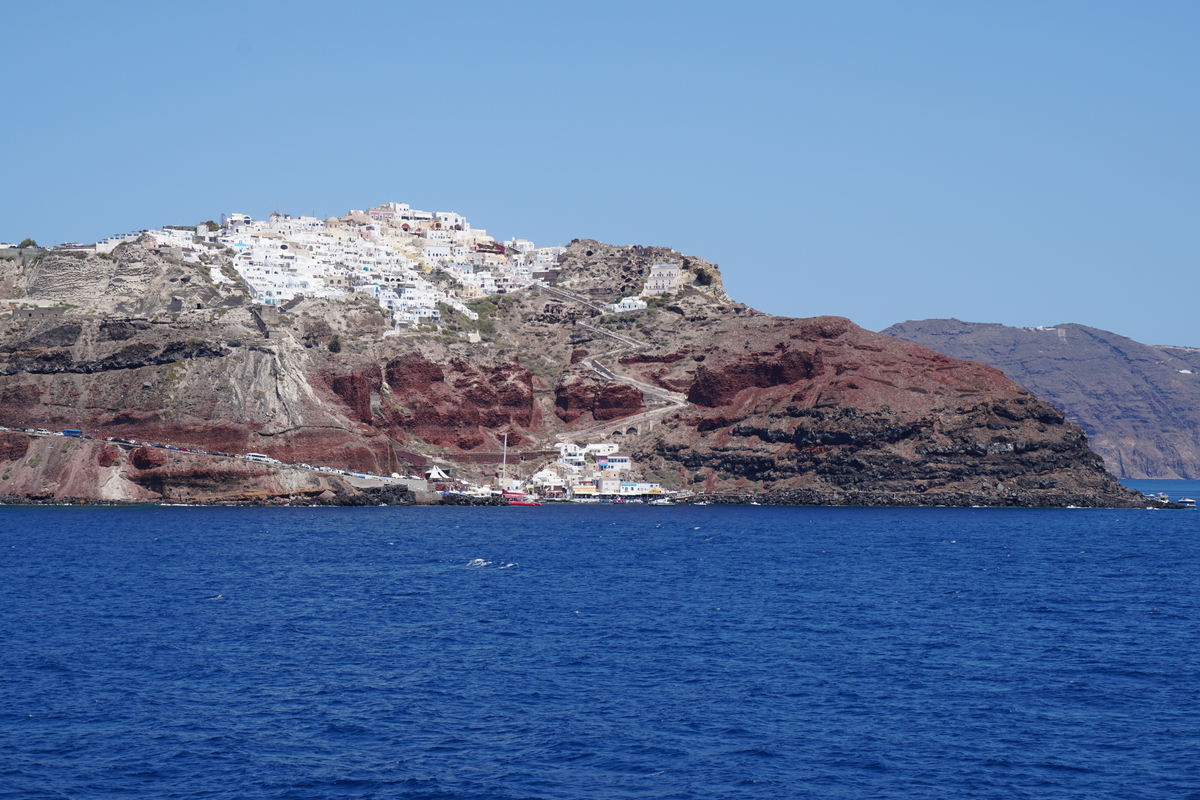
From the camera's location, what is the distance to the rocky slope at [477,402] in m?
125

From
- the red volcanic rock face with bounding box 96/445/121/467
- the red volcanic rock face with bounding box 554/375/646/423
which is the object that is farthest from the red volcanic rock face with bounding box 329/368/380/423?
the red volcanic rock face with bounding box 554/375/646/423

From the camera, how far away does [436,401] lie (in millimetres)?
150625

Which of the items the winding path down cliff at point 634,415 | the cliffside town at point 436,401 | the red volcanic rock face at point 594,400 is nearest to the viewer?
the cliffside town at point 436,401

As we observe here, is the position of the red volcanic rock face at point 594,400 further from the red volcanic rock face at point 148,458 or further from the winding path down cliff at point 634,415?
the red volcanic rock face at point 148,458

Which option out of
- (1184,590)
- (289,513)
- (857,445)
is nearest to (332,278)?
(289,513)

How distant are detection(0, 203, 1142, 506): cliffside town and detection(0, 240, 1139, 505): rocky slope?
11.0 inches

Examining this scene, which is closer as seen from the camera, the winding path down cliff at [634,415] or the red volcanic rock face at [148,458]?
the red volcanic rock face at [148,458]

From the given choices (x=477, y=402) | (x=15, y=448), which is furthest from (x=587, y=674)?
(x=477, y=402)

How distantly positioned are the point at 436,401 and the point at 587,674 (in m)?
110

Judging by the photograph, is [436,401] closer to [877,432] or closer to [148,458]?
[148,458]

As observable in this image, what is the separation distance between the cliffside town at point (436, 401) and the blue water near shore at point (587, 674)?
4208 cm

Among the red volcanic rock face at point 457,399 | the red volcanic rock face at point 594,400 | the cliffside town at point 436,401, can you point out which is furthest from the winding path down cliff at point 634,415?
the red volcanic rock face at point 457,399

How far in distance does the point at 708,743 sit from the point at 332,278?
15046 cm

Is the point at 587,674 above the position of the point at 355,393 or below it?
A: below
